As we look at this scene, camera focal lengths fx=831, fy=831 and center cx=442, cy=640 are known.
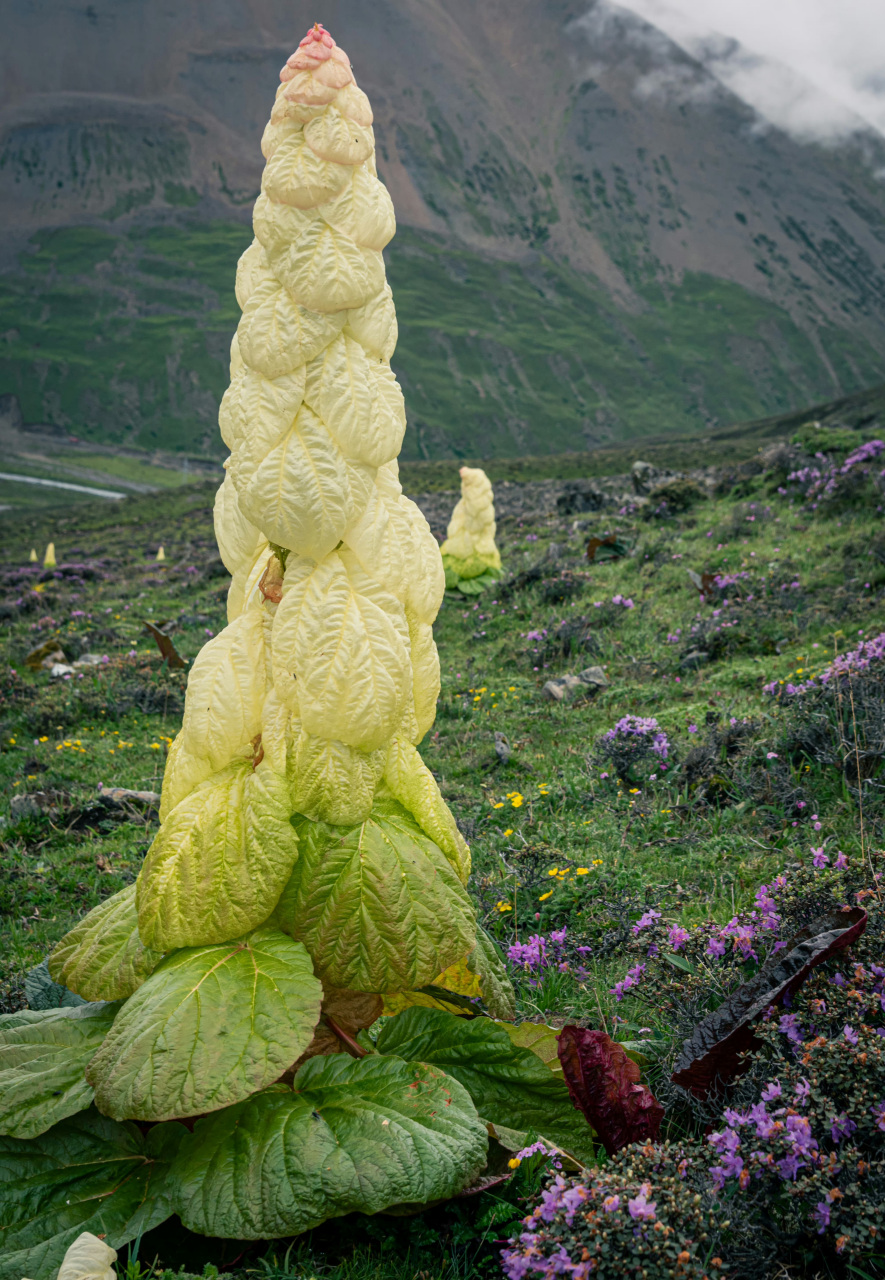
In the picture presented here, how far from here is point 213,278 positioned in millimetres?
184875

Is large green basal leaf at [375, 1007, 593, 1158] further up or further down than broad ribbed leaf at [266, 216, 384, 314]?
further down

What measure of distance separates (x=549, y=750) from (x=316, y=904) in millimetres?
4641

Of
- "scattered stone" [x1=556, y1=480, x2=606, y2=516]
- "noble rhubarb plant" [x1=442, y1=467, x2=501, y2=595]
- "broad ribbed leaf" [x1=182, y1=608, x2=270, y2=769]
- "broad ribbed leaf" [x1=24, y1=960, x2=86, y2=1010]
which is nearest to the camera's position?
"broad ribbed leaf" [x1=182, y1=608, x2=270, y2=769]

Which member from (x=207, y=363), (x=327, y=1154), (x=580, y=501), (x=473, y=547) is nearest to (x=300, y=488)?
(x=327, y=1154)

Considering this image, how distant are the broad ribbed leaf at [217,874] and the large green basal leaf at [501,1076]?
0.68 metres

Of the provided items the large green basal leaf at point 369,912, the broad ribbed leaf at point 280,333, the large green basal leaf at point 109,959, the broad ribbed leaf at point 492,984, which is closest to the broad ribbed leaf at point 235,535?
the broad ribbed leaf at point 280,333

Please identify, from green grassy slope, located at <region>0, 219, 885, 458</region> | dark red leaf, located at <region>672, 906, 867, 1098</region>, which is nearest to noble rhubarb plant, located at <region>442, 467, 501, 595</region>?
dark red leaf, located at <region>672, 906, 867, 1098</region>

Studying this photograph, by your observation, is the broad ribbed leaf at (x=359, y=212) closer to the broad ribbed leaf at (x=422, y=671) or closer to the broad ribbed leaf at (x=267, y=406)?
the broad ribbed leaf at (x=267, y=406)

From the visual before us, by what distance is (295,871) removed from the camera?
246cm

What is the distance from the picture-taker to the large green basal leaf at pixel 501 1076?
2445 mm

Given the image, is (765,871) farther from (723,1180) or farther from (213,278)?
(213,278)

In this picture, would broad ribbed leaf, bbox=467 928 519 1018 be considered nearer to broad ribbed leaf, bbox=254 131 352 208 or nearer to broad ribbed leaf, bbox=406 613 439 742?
broad ribbed leaf, bbox=406 613 439 742

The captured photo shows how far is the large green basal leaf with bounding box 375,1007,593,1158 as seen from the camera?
245 centimetres

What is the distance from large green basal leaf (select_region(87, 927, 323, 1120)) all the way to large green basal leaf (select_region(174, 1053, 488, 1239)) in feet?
0.73
